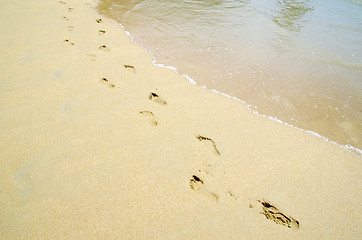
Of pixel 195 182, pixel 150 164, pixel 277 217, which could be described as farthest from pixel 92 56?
pixel 277 217

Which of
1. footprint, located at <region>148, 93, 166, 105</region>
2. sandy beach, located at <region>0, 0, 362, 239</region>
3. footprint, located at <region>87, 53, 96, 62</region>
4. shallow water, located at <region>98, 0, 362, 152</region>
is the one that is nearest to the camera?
sandy beach, located at <region>0, 0, 362, 239</region>

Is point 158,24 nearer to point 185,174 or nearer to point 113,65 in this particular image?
point 113,65

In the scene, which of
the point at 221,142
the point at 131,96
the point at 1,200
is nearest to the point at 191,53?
the point at 131,96

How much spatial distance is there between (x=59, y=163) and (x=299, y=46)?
4.29m

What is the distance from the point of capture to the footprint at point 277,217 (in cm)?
138

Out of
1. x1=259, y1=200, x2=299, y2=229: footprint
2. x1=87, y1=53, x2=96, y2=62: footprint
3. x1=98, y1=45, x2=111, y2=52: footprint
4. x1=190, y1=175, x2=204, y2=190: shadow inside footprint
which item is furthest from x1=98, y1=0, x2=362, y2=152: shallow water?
x1=190, y1=175, x2=204, y2=190: shadow inside footprint

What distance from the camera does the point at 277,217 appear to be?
4.59 feet

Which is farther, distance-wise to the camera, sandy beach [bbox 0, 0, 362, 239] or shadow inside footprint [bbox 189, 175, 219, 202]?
shadow inside footprint [bbox 189, 175, 219, 202]

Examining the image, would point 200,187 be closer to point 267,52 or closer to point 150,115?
point 150,115

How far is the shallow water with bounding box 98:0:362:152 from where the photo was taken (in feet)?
7.93

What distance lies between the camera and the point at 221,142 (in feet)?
5.93

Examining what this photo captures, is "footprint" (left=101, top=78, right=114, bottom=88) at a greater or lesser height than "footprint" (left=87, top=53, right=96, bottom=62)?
lesser

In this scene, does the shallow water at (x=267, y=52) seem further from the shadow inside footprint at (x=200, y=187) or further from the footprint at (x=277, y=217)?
the shadow inside footprint at (x=200, y=187)

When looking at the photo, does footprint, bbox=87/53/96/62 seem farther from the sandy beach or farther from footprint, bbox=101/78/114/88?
footprint, bbox=101/78/114/88
